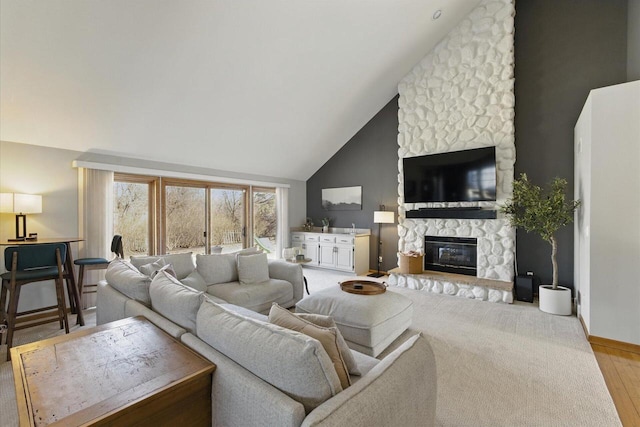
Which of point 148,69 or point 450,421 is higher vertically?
point 148,69

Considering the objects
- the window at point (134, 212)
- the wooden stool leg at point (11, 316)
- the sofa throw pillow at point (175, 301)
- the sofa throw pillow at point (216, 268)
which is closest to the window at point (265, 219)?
the window at point (134, 212)

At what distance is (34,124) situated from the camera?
339 centimetres

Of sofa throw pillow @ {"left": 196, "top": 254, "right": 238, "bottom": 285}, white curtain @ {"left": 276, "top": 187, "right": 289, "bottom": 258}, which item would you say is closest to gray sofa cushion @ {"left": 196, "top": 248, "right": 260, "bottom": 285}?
sofa throw pillow @ {"left": 196, "top": 254, "right": 238, "bottom": 285}

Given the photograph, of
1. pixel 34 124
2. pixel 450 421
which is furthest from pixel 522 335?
pixel 34 124

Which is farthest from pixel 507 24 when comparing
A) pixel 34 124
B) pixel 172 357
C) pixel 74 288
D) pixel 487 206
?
pixel 74 288

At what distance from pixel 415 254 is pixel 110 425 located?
4663 mm

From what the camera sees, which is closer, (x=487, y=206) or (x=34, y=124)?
(x=34, y=124)

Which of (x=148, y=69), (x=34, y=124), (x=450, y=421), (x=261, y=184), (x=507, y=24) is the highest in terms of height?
(x=507, y=24)

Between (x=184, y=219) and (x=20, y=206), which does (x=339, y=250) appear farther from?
(x=20, y=206)

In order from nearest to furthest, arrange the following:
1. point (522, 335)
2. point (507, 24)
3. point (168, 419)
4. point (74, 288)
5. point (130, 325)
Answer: point (168, 419) < point (130, 325) < point (522, 335) < point (74, 288) < point (507, 24)

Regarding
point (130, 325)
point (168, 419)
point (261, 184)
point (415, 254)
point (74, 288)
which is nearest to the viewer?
point (168, 419)

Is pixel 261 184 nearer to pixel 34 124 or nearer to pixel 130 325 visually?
pixel 34 124

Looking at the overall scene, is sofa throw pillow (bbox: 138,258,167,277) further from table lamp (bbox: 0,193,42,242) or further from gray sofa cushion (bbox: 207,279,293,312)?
table lamp (bbox: 0,193,42,242)

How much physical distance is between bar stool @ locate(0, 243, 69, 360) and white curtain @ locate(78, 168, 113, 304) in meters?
0.82
